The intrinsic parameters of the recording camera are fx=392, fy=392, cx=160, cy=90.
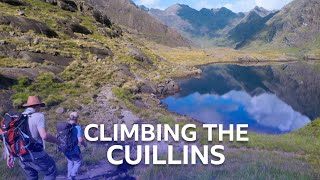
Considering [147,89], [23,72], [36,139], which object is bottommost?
[36,139]

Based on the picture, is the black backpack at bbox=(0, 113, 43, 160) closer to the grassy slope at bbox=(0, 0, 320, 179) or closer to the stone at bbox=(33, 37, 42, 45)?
the grassy slope at bbox=(0, 0, 320, 179)

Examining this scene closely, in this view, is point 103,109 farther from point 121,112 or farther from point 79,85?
point 79,85

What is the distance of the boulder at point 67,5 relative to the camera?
104 metres

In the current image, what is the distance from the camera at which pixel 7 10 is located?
7512cm

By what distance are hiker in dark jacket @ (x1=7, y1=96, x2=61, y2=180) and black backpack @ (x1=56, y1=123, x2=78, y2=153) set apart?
1.19 metres

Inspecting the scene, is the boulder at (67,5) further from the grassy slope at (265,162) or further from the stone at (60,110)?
the grassy slope at (265,162)

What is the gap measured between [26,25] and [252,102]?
4247 centimetres

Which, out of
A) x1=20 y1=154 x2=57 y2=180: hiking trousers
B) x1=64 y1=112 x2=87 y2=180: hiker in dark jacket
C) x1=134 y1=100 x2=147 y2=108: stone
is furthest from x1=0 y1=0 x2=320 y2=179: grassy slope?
x1=20 y1=154 x2=57 y2=180: hiking trousers

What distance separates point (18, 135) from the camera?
11.8 metres

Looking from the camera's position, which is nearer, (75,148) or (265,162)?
(75,148)

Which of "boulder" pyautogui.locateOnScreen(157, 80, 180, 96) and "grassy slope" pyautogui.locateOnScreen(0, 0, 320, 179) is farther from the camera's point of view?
"boulder" pyautogui.locateOnScreen(157, 80, 180, 96)

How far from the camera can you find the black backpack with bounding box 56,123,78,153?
45.1 feet

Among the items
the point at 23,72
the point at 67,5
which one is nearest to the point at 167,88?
the point at 23,72

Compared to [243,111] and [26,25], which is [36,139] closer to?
[243,111]
